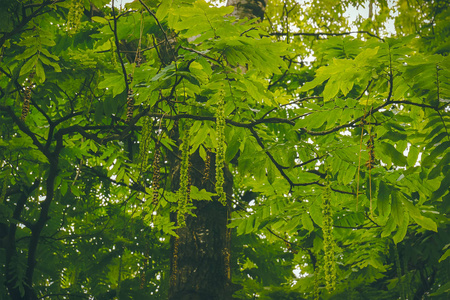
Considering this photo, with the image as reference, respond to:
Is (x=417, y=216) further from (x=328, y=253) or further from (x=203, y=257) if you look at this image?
(x=203, y=257)

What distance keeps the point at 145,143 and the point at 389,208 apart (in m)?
1.88

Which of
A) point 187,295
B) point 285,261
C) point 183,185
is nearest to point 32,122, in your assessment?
point 187,295

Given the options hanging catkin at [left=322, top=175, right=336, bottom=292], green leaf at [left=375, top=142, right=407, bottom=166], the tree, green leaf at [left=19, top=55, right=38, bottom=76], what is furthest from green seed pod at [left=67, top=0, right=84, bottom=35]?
green leaf at [left=375, top=142, right=407, bottom=166]

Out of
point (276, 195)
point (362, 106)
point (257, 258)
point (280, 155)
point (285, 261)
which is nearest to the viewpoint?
point (362, 106)

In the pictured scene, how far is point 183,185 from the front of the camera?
7.88ft

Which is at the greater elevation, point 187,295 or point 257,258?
point 257,258

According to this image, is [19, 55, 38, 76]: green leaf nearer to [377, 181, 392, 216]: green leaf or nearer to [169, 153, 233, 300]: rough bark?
[169, 153, 233, 300]: rough bark

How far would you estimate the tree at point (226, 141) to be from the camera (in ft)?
8.98

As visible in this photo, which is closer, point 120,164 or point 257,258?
point 120,164

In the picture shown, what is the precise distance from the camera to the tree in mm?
2736

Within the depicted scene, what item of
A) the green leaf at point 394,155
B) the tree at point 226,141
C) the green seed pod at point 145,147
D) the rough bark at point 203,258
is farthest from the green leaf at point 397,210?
the green seed pod at point 145,147

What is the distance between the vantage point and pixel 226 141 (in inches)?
137

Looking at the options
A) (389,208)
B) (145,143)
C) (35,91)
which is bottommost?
(389,208)

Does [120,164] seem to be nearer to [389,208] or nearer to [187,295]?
[187,295]
